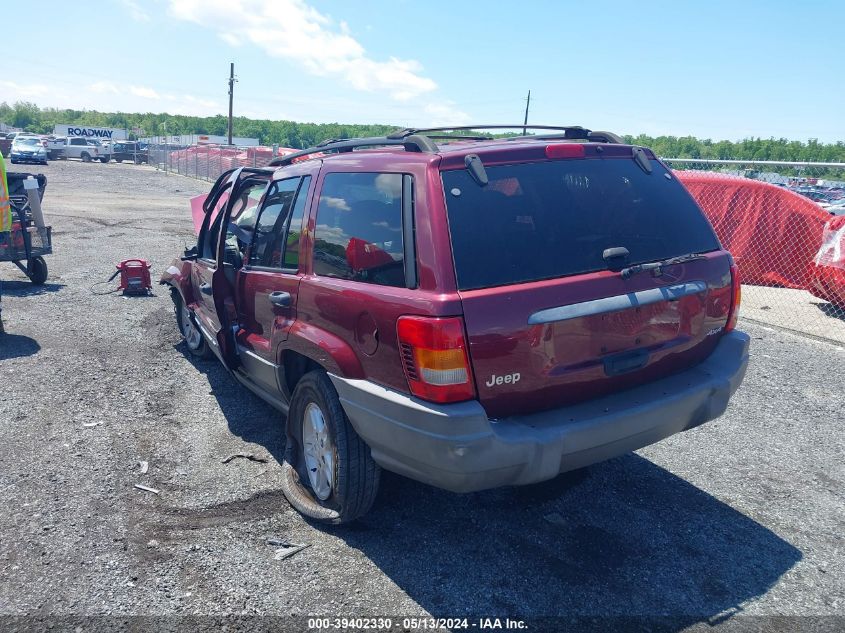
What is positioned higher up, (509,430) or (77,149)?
(77,149)

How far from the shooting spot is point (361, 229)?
3.34 metres

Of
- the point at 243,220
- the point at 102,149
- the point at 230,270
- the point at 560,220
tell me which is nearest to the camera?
the point at 560,220

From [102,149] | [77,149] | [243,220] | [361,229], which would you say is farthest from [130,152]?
[361,229]

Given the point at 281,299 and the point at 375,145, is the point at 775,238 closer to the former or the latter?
the point at 375,145

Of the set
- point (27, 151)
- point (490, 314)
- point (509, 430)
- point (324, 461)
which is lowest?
point (324, 461)

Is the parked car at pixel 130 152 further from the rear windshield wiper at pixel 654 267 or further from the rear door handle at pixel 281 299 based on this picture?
the rear windshield wiper at pixel 654 267

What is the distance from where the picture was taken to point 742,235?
11.6 metres

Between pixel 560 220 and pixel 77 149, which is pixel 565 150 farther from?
pixel 77 149

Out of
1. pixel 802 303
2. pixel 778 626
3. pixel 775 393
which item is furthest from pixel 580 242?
pixel 802 303

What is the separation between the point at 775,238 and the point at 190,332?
978cm

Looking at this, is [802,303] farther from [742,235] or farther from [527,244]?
[527,244]

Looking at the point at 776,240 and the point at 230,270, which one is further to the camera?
the point at 776,240

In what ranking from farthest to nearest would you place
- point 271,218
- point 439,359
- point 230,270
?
point 230,270, point 271,218, point 439,359

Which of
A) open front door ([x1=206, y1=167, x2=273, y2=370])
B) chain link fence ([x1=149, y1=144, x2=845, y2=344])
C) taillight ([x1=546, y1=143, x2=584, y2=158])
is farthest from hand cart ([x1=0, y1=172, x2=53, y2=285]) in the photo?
chain link fence ([x1=149, y1=144, x2=845, y2=344])
